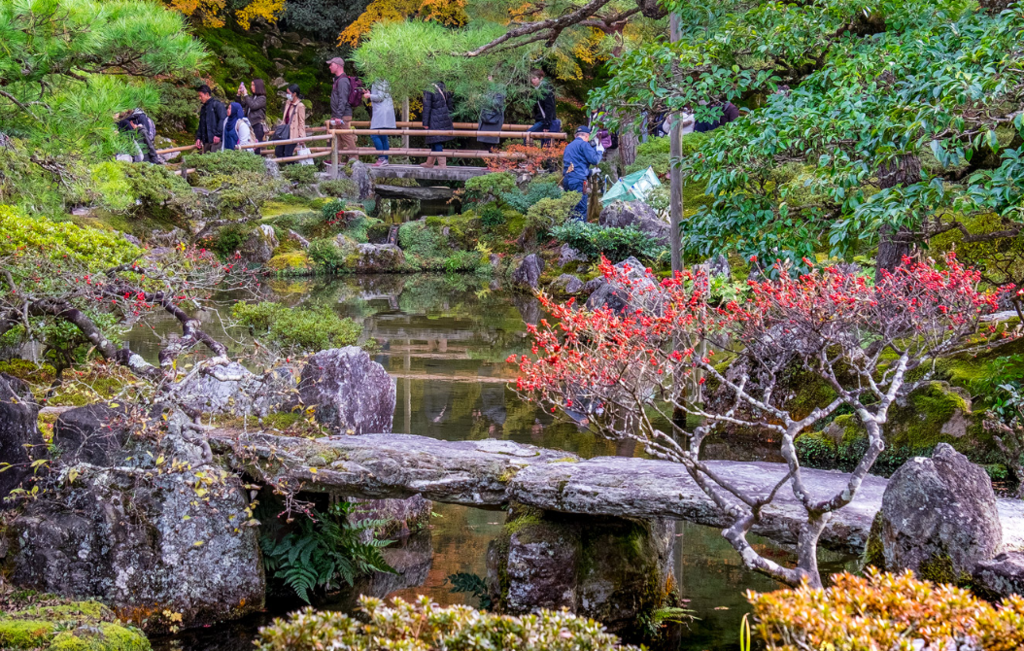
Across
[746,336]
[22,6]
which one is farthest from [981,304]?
[22,6]

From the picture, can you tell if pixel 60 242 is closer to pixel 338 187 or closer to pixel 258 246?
pixel 258 246

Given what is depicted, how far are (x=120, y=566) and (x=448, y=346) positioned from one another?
843 cm

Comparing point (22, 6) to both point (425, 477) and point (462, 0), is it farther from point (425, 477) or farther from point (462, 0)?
point (462, 0)

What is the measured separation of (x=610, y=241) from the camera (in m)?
17.5

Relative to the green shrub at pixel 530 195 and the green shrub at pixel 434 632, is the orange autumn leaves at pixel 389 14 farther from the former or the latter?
the green shrub at pixel 434 632

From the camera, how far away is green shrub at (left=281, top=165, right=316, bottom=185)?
78.4ft

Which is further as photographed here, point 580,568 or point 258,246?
point 258,246

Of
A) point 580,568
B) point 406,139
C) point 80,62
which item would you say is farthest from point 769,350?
point 406,139

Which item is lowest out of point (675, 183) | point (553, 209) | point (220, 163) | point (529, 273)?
point (529, 273)

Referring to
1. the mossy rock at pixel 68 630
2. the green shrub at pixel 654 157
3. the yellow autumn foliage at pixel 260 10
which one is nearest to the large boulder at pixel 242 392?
the mossy rock at pixel 68 630

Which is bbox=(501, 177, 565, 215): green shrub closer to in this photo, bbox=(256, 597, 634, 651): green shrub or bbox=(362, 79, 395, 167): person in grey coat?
bbox=(362, 79, 395, 167): person in grey coat

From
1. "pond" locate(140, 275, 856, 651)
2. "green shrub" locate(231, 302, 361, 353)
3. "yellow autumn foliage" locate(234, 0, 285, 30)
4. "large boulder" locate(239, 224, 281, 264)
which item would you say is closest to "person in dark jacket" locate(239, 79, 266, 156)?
"large boulder" locate(239, 224, 281, 264)

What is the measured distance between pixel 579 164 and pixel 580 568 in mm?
14650

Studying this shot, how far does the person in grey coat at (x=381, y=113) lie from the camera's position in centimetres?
2448
